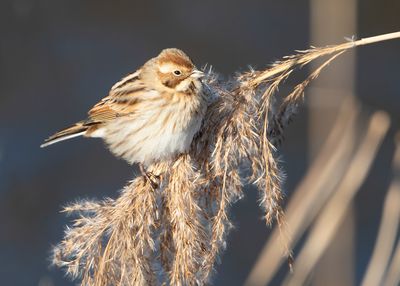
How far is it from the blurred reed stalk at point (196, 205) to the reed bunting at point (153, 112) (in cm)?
34

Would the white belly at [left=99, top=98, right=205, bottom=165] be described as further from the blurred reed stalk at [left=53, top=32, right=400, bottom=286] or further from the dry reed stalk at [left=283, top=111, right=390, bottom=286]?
the dry reed stalk at [left=283, top=111, right=390, bottom=286]

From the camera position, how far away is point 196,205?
3.30 m

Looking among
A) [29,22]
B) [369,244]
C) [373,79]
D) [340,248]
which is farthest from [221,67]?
[340,248]

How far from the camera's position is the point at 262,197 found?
3.12 metres

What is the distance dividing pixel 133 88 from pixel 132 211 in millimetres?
1239

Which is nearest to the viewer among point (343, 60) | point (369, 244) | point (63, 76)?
point (343, 60)

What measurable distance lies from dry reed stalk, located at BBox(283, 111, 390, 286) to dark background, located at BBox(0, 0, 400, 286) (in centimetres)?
298

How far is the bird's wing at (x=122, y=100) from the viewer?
4.48 meters

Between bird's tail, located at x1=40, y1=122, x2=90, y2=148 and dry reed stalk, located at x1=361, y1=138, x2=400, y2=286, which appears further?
bird's tail, located at x1=40, y1=122, x2=90, y2=148

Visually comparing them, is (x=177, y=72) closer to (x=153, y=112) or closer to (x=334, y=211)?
(x=153, y=112)

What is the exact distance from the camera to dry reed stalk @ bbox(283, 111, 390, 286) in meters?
3.47

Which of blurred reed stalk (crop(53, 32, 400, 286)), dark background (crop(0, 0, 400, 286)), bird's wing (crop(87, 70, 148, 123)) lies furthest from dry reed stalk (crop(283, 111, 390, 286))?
dark background (crop(0, 0, 400, 286))

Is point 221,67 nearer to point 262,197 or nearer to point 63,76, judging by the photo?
point 63,76

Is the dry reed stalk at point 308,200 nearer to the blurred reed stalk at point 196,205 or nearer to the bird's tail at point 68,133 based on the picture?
the blurred reed stalk at point 196,205
